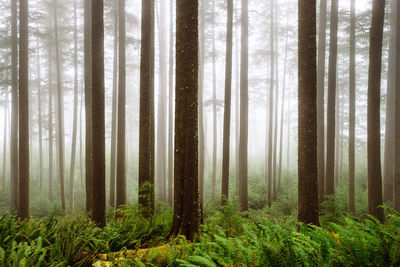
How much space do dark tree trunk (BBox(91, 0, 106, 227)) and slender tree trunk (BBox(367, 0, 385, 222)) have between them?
30.4 feet

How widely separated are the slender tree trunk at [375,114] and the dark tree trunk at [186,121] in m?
6.93

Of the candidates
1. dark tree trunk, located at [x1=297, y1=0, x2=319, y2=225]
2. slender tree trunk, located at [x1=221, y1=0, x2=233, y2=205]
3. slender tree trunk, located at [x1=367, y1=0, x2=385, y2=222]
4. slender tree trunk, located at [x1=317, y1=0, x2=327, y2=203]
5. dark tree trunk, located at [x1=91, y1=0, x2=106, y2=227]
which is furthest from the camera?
slender tree trunk, located at [x1=317, y1=0, x2=327, y2=203]

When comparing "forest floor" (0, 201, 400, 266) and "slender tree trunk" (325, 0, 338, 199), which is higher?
"slender tree trunk" (325, 0, 338, 199)

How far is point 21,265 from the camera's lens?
285cm

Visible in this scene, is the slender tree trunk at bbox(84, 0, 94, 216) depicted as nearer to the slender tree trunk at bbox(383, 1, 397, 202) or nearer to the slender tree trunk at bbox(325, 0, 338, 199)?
the slender tree trunk at bbox(325, 0, 338, 199)

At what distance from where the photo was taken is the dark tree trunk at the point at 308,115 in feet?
17.5

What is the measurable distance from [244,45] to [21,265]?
12.5m

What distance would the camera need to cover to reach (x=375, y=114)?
750 cm

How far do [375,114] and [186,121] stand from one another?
7.18 m

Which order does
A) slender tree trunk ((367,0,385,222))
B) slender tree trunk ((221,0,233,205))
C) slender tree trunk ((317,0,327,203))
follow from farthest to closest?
slender tree trunk ((317,0,327,203))
slender tree trunk ((221,0,233,205))
slender tree trunk ((367,0,385,222))

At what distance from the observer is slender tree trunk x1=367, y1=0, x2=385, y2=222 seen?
750 cm

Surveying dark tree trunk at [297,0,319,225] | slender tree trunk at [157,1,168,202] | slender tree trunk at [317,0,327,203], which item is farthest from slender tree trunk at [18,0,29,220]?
slender tree trunk at [317,0,327,203]

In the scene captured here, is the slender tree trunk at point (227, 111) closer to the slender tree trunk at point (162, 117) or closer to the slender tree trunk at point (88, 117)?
the slender tree trunk at point (162, 117)

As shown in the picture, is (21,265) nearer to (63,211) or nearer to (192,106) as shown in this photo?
(192,106)
